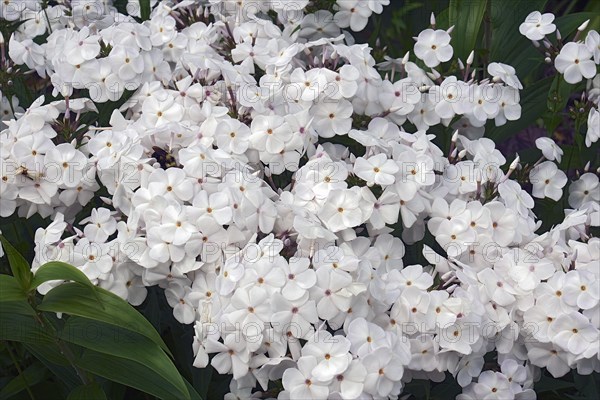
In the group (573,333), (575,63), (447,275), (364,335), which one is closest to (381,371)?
(364,335)

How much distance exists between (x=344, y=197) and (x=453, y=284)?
28 cm

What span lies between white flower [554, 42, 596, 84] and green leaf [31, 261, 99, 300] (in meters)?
1.27

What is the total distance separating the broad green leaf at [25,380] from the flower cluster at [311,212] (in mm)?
322

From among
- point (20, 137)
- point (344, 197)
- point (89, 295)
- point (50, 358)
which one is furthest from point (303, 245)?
point (20, 137)

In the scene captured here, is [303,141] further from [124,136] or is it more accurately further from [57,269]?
[57,269]

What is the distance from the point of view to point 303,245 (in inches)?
68.1

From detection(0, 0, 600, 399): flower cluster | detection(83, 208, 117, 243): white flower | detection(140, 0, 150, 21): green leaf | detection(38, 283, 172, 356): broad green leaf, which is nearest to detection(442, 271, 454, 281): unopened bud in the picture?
detection(0, 0, 600, 399): flower cluster

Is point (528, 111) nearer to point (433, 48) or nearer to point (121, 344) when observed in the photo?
point (433, 48)

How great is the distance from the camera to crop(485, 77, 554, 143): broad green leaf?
8.16 feet

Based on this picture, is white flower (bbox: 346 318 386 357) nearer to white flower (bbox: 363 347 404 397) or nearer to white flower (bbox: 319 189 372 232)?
white flower (bbox: 363 347 404 397)

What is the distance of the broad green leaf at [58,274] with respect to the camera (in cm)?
148

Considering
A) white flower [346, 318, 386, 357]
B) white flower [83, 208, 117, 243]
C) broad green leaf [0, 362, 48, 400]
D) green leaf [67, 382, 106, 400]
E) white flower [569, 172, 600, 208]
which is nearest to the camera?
white flower [346, 318, 386, 357]

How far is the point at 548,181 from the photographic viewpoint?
83.1 inches

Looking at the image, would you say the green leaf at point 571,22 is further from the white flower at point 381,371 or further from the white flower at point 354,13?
the white flower at point 381,371
